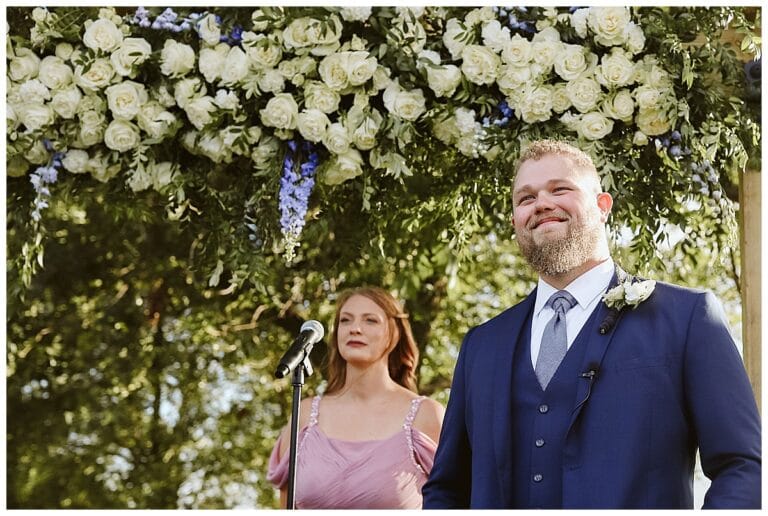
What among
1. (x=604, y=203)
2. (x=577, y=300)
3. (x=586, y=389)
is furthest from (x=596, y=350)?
(x=604, y=203)

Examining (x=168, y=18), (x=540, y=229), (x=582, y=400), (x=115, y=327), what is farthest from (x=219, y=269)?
(x=115, y=327)

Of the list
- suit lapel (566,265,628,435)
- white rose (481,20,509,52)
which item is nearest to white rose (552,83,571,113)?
white rose (481,20,509,52)

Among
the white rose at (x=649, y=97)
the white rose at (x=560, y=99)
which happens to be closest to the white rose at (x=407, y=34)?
the white rose at (x=560, y=99)

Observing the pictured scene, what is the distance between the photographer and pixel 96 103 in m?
4.12

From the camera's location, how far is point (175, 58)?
4078 millimetres

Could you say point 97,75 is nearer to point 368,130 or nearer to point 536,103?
point 368,130

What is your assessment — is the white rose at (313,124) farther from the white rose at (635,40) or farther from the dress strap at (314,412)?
the dress strap at (314,412)

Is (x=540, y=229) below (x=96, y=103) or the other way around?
below

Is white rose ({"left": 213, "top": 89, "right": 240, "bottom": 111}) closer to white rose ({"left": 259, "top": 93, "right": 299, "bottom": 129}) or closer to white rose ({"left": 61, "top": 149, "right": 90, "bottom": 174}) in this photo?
white rose ({"left": 259, "top": 93, "right": 299, "bottom": 129})

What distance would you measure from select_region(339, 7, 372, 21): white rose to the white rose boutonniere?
1506 mm

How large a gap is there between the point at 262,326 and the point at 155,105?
435 centimetres

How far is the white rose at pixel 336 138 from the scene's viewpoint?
3961mm

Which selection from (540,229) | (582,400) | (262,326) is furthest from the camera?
(262,326)

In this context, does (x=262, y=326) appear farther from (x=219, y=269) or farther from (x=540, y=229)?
(x=540, y=229)
